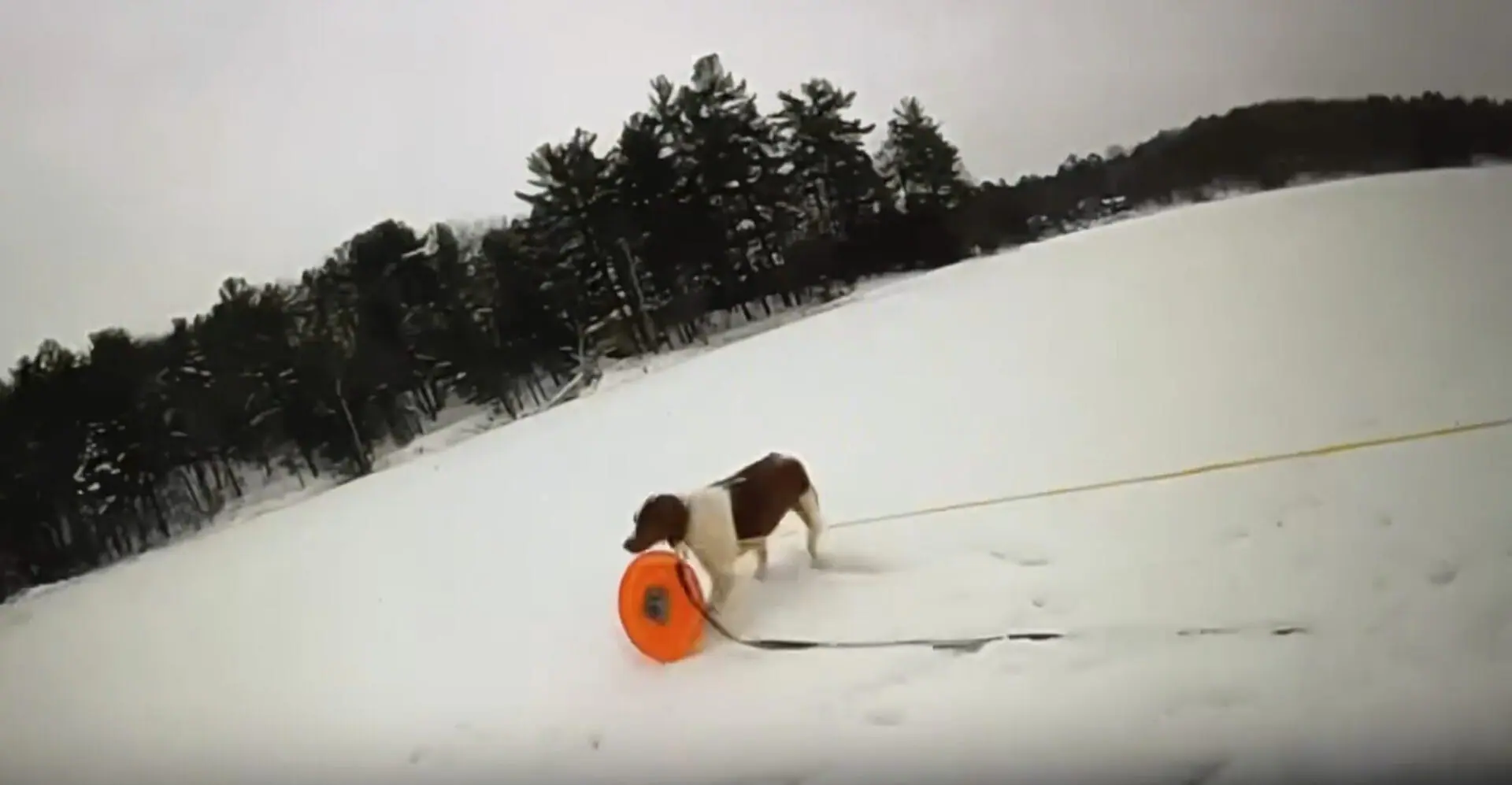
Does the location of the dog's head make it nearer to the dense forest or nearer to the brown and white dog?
the brown and white dog

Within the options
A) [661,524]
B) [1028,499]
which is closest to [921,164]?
[1028,499]

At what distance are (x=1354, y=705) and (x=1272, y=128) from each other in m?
0.61

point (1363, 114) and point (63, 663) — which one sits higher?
point (1363, 114)

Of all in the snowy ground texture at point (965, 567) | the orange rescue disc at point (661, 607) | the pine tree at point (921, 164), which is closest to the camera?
the snowy ground texture at point (965, 567)

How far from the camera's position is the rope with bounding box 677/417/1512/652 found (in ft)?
3.75

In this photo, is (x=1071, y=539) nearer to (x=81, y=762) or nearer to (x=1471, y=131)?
(x=1471, y=131)

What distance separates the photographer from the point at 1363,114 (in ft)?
4.09

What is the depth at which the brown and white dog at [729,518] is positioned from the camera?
4.04ft

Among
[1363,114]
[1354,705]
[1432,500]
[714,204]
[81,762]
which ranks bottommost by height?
[1354,705]

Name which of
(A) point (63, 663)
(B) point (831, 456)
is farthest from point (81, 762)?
(B) point (831, 456)

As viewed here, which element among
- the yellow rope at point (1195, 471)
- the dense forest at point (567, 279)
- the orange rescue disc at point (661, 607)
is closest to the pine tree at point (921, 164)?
the dense forest at point (567, 279)

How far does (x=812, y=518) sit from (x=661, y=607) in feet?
0.62

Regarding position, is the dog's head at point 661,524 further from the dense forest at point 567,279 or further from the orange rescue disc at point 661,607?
the dense forest at point 567,279

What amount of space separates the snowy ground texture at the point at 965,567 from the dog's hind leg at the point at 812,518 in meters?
0.01
